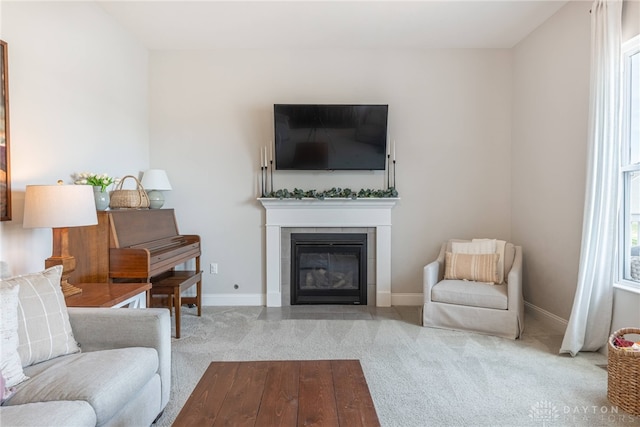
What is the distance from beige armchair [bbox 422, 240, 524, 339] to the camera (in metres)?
3.20

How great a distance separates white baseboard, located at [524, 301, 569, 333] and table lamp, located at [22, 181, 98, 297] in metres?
3.85

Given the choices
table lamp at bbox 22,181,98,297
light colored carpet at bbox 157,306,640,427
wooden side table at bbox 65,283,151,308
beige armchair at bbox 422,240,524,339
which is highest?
table lamp at bbox 22,181,98,297

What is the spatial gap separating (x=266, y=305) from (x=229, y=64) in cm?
281

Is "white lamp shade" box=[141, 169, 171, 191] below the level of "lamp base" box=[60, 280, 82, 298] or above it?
above

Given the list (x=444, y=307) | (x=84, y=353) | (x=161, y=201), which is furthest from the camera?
(x=161, y=201)

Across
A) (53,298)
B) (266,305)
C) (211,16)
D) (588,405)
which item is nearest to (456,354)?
(588,405)

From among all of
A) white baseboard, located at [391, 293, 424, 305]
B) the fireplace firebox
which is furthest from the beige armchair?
the fireplace firebox

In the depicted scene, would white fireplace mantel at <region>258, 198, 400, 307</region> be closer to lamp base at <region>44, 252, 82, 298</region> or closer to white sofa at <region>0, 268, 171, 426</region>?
lamp base at <region>44, 252, 82, 298</region>

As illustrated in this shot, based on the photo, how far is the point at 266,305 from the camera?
13.9ft

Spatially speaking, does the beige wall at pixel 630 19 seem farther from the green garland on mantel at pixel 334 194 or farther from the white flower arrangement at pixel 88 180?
the white flower arrangement at pixel 88 180

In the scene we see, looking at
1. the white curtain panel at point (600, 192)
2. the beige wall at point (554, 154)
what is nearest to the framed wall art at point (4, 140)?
the white curtain panel at point (600, 192)

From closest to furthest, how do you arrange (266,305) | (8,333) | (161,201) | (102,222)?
(8,333) < (102,222) < (161,201) < (266,305)

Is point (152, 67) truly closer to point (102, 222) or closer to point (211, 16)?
point (211, 16)

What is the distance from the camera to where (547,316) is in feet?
11.6
